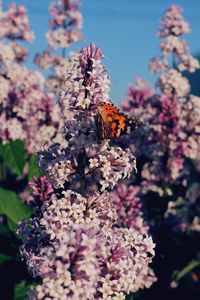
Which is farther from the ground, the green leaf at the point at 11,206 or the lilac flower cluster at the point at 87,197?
the green leaf at the point at 11,206

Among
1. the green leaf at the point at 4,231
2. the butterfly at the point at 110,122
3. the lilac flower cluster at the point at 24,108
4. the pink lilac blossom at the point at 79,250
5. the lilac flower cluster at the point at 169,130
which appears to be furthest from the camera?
the lilac flower cluster at the point at 24,108

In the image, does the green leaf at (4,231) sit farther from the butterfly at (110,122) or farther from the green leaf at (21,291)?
the butterfly at (110,122)

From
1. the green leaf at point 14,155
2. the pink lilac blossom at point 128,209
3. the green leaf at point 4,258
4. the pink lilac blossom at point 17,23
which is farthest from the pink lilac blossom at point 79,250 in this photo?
the pink lilac blossom at point 17,23

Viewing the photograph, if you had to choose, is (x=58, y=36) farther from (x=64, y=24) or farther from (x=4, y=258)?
(x=4, y=258)

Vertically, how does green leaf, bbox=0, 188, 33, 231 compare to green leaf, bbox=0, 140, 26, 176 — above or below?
Answer: below

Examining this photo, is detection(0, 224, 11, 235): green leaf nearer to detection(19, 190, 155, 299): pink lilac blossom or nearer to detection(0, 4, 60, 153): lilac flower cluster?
detection(0, 4, 60, 153): lilac flower cluster

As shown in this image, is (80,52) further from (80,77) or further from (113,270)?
(113,270)

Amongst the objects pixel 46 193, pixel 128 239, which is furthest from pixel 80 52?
pixel 128 239

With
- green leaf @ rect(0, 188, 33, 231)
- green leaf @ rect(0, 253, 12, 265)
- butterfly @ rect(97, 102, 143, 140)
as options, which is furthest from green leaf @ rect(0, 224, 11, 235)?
butterfly @ rect(97, 102, 143, 140)
